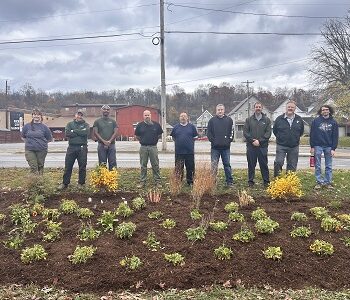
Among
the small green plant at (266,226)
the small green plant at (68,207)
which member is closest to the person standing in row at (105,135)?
the small green plant at (68,207)

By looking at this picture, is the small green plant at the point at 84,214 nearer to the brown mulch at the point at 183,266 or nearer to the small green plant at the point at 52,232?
the brown mulch at the point at 183,266

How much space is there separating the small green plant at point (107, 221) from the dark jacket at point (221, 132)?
399 centimetres

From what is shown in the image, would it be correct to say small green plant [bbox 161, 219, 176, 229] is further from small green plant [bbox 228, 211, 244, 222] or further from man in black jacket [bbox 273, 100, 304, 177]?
man in black jacket [bbox 273, 100, 304, 177]

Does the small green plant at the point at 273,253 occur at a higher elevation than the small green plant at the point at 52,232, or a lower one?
lower

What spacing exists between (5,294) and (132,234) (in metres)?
1.88

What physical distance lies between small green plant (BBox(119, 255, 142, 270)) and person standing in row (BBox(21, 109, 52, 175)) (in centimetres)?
504

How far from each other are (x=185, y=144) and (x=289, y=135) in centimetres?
244

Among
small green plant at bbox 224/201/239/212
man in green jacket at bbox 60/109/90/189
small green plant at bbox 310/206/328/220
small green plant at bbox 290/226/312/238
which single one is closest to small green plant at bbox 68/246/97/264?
small green plant at bbox 224/201/239/212

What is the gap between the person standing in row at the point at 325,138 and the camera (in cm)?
935

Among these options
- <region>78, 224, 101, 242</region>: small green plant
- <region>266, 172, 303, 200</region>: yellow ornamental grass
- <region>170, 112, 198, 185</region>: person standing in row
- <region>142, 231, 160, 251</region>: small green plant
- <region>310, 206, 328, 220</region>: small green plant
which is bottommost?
<region>142, 231, 160, 251</region>: small green plant

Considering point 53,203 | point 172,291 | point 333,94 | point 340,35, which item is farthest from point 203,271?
point 340,35

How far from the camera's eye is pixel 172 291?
14.2ft

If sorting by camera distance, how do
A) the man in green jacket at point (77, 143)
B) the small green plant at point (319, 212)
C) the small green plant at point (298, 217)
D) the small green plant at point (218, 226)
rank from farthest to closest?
the man in green jacket at point (77, 143) → the small green plant at point (319, 212) → the small green plant at point (298, 217) → the small green plant at point (218, 226)

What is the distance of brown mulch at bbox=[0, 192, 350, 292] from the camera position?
452cm
